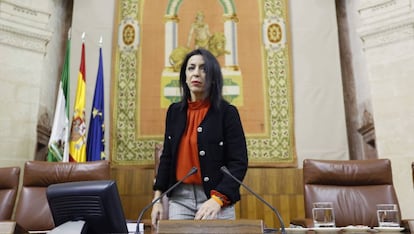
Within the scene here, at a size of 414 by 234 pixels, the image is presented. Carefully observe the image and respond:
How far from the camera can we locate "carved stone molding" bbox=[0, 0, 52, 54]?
339cm

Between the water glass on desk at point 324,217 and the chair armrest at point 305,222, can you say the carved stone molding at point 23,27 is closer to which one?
the chair armrest at point 305,222

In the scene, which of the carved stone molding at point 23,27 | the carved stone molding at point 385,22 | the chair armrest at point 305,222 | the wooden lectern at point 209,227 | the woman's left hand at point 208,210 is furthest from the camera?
the carved stone molding at point 23,27

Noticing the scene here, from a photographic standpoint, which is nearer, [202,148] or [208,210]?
[208,210]

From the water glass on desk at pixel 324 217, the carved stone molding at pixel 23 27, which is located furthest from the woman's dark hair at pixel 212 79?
the carved stone molding at pixel 23 27

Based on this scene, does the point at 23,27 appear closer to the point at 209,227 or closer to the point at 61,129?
the point at 61,129

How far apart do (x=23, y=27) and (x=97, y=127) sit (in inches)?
46.8

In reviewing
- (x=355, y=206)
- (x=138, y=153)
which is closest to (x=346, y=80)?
(x=355, y=206)

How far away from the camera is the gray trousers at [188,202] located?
1492 mm

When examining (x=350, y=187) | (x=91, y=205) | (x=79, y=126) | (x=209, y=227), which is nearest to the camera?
(x=209, y=227)

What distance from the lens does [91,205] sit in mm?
1005

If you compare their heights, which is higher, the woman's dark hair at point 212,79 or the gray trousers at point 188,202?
the woman's dark hair at point 212,79

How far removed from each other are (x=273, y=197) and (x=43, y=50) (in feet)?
8.62

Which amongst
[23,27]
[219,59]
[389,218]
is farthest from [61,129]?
[389,218]

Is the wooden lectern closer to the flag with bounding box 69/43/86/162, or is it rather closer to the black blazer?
the black blazer
